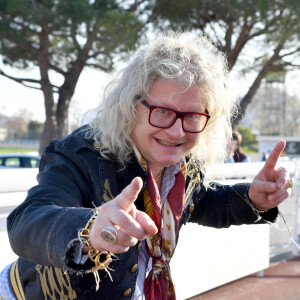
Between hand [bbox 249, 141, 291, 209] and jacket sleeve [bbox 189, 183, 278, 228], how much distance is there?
7 centimetres

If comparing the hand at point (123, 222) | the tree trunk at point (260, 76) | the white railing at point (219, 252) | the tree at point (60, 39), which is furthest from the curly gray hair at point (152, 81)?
the tree trunk at point (260, 76)

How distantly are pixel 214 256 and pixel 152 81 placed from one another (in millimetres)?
2307

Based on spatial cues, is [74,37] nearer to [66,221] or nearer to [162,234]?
[162,234]

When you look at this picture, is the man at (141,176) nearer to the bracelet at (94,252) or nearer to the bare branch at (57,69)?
the bracelet at (94,252)

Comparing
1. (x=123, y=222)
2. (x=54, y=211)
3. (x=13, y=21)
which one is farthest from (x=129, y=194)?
(x=13, y=21)

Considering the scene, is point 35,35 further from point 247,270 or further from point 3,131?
point 3,131

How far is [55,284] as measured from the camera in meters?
1.55

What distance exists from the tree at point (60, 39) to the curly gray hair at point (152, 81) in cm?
1144

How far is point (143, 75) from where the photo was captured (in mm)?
1692

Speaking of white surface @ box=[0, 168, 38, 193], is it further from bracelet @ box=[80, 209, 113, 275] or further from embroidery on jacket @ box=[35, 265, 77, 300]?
bracelet @ box=[80, 209, 113, 275]

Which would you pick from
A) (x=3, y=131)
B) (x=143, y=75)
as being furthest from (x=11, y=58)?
(x=3, y=131)

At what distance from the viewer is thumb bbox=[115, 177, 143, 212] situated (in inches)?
41.9

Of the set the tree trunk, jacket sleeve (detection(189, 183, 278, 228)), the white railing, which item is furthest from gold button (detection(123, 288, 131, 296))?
the tree trunk

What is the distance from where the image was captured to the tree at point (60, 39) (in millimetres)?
12828
